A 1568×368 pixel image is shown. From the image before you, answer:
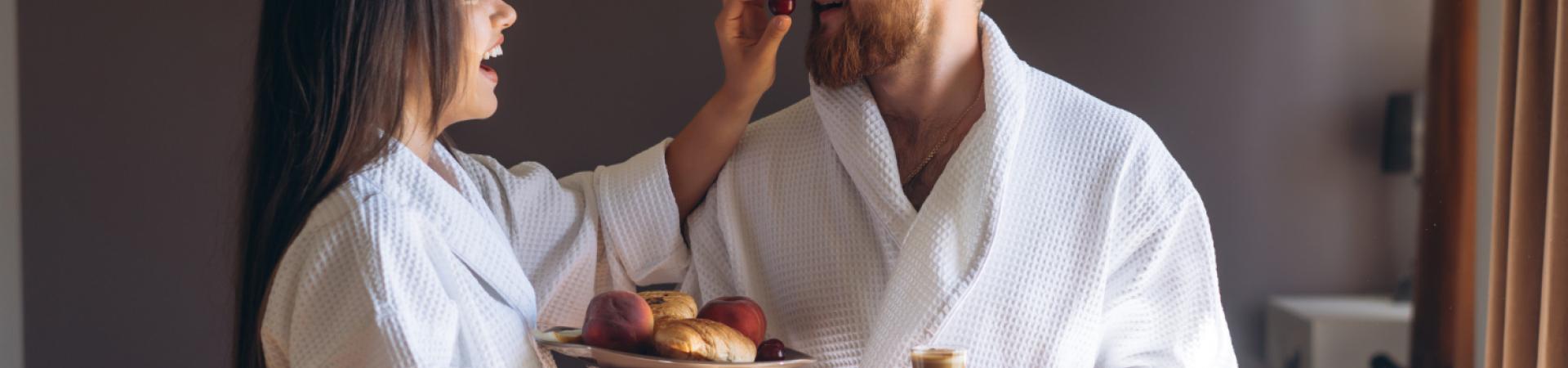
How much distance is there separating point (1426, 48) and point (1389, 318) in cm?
49

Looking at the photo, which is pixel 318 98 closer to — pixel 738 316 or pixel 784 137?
pixel 738 316

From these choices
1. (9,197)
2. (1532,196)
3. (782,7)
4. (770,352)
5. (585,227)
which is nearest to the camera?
(770,352)

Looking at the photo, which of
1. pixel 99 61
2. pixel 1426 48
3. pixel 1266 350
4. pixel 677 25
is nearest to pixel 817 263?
pixel 677 25

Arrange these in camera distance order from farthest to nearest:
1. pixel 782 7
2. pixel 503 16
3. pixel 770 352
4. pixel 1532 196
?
pixel 1532 196 → pixel 782 7 → pixel 503 16 → pixel 770 352

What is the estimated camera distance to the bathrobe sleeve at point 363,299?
1.16m

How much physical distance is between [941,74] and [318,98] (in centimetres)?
79

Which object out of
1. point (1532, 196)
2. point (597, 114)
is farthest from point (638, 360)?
point (1532, 196)

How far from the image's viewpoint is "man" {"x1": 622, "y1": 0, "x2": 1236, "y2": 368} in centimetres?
155

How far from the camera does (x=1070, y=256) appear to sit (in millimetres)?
1590

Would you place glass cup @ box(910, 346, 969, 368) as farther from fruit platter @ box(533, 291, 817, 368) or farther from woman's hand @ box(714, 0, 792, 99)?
woman's hand @ box(714, 0, 792, 99)

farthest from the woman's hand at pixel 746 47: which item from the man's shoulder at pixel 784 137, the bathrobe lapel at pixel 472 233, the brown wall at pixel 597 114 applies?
the brown wall at pixel 597 114

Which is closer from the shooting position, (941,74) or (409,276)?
(409,276)

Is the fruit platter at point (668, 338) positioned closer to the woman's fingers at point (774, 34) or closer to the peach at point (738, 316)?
the peach at point (738, 316)

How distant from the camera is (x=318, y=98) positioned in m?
1.26
